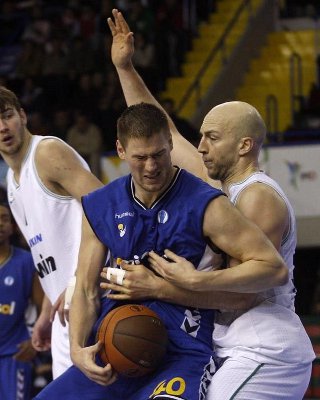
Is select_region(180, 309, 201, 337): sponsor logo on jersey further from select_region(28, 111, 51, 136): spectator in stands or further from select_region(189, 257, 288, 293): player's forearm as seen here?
select_region(28, 111, 51, 136): spectator in stands

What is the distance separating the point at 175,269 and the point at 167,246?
16cm

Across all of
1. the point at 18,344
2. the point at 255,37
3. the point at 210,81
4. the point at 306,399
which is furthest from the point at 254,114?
the point at 255,37

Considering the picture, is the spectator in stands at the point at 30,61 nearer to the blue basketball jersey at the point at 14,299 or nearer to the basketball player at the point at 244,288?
the blue basketball jersey at the point at 14,299

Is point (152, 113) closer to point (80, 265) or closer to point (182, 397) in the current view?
point (80, 265)

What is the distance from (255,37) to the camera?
720 inches

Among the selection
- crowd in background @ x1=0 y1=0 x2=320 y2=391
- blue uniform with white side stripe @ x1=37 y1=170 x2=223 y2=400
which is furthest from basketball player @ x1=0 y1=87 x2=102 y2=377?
crowd in background @ x1=0 y1=0 x2=320 y2=391

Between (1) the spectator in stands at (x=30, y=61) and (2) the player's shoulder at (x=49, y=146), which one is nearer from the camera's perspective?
(2) the player's shoulder at (x=49, y=146)

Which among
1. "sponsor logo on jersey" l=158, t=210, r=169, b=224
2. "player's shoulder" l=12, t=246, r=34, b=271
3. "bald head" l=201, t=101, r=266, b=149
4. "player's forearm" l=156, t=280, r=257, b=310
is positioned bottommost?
"player's shoulder" l=12, t=246, r=34, b=271

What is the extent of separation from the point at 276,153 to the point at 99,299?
7.59 metres

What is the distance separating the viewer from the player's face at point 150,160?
461 cm

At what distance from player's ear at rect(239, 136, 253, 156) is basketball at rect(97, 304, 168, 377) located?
34.5 inches

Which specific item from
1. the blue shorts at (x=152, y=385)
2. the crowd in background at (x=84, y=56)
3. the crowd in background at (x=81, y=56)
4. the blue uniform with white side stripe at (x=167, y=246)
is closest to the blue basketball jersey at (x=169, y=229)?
the blue uniform with white side stripe at (x=167, y=246)

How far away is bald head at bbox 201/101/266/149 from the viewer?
16.3 feet

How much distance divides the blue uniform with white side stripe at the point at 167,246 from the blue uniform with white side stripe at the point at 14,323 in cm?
290
